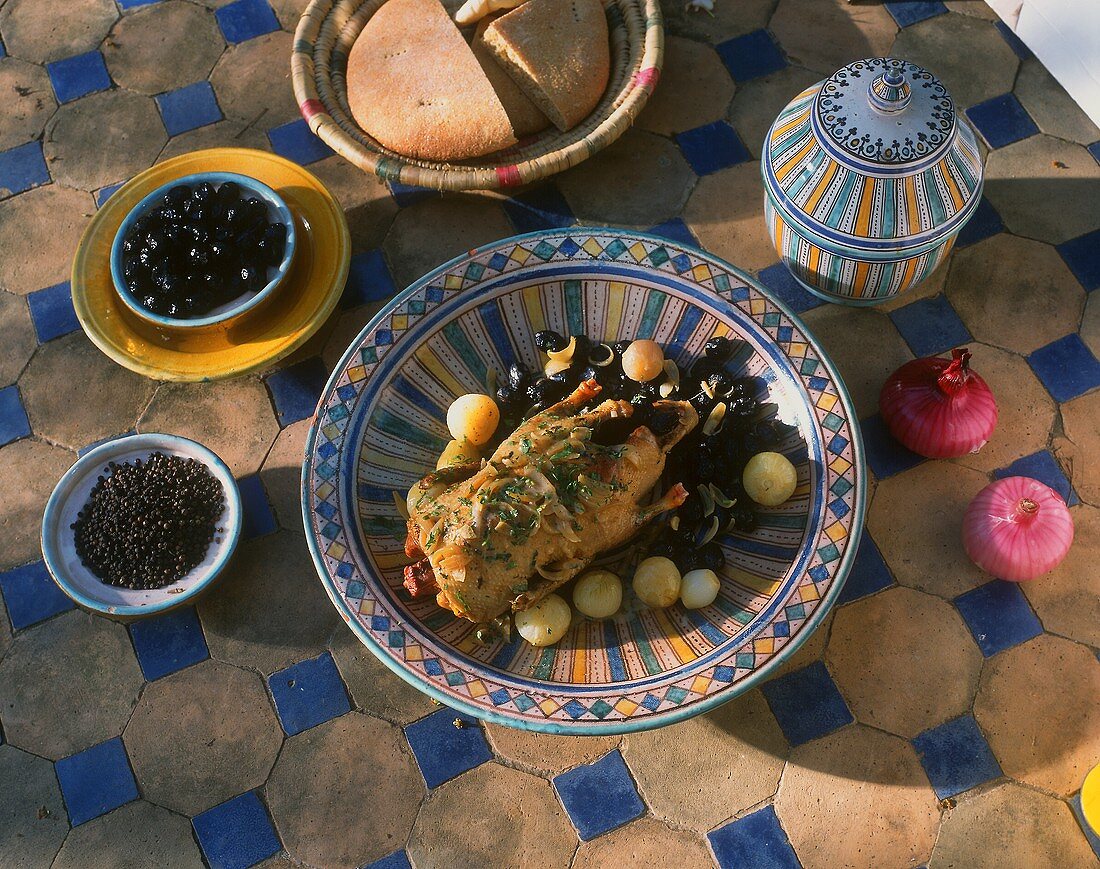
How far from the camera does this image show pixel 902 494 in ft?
12.3

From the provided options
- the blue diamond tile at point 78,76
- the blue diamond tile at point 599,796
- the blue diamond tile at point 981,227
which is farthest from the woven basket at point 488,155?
the blue diamond tile at point 599,796

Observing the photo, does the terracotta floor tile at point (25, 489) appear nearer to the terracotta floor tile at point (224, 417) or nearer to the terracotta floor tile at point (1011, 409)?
the terracotta floor tile at point (224, 417)

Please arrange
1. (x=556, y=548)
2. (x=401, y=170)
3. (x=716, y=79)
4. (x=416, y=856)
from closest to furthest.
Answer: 1. (x=556, y=548)
2. (x=416, y=856)
3. (x=401, y=170)
4. (x=716, y=79)

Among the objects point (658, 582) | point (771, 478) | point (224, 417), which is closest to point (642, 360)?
point (771, 478)

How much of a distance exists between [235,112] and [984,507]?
3.49 metres

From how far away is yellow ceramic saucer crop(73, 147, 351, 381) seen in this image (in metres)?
3.83

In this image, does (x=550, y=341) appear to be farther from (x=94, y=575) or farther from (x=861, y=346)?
(x=94, y=575)

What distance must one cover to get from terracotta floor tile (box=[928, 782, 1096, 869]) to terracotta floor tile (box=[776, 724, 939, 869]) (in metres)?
0.07

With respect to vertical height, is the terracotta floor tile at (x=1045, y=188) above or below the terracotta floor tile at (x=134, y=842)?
above

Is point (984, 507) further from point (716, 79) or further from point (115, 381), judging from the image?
point (115, 381)

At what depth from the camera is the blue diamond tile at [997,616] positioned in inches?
140

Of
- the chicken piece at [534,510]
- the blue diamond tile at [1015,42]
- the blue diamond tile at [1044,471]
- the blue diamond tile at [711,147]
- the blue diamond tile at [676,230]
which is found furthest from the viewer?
the blue diamond tile at [1015,42]

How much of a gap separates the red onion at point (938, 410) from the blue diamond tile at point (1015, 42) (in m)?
1.71

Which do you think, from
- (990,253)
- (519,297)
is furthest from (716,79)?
(519,297)
